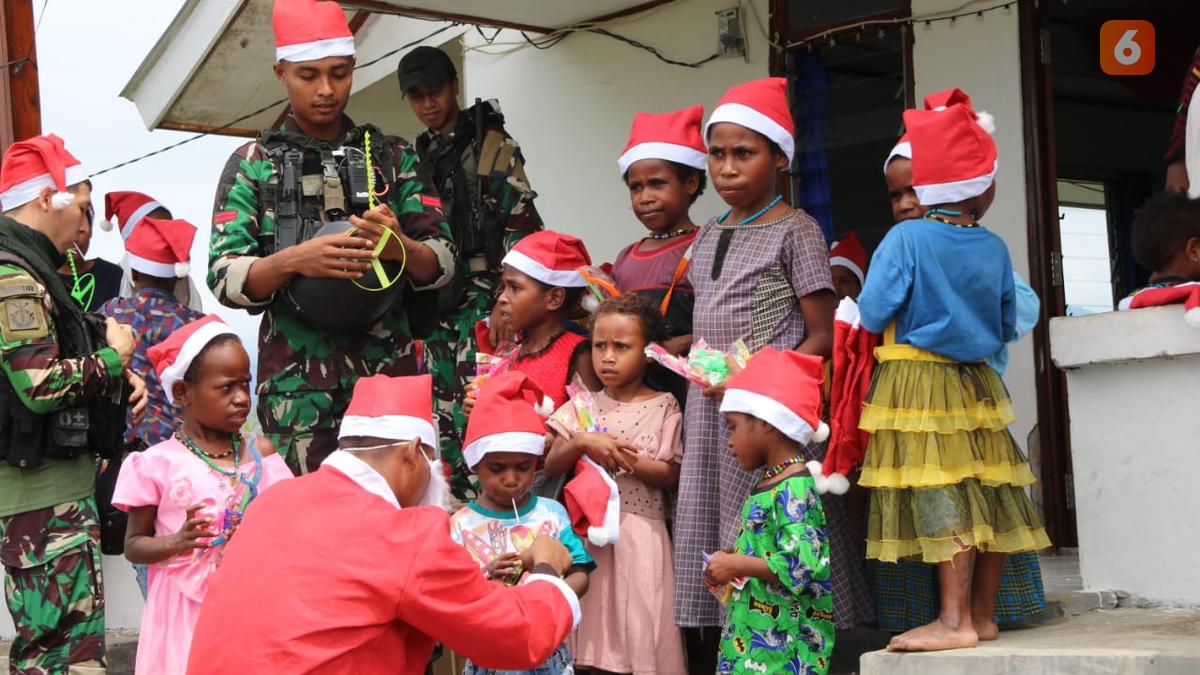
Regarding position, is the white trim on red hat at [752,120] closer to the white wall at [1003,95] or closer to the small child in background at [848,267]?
the small child in background at [848,267]

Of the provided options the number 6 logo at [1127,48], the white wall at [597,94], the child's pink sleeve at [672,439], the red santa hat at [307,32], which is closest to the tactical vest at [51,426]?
the red santa hat at [307,32]

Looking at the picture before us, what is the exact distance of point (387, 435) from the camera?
3.62 meters

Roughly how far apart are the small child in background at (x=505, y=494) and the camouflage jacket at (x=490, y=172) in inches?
80.5

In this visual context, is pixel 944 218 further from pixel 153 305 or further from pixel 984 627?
pixel 153 305

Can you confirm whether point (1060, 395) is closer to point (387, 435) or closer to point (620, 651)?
point (620, 651)

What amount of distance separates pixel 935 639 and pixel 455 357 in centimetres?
292

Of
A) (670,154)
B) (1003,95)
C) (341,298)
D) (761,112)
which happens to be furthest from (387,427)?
(1003,95)

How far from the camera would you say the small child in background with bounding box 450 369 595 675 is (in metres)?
4.59

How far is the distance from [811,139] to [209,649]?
5.27 m

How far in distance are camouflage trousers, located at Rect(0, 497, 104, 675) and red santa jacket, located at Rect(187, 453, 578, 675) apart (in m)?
1.79

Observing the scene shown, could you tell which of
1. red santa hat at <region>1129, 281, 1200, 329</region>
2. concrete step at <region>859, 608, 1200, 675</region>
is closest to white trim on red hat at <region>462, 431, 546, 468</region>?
concrete step at <region>859, 608, 1200, 675</region>

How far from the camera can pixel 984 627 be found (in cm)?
448

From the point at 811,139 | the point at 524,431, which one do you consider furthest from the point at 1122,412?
the point at 811,139

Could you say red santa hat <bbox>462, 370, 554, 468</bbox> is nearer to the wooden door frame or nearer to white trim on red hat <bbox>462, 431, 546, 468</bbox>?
white trim on red hat <bbox>462, 431, 546, 468</bbox>
